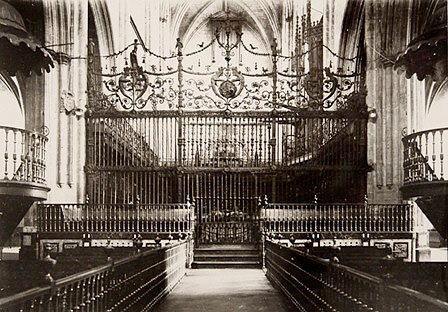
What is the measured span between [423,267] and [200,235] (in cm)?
985

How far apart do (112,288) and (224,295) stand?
11.5ft

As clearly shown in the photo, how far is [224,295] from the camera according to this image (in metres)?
8.89

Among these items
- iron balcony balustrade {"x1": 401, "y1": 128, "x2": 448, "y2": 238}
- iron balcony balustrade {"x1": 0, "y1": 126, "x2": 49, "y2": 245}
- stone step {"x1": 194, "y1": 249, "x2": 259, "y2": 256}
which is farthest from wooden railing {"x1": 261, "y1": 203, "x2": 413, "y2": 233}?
iron balcony balustrade {"x1": 0, "y1": 126, "x2": 49, "y2": 245}

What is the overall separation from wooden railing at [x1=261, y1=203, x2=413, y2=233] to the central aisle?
4.87ft

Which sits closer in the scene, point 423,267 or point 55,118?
point 423,267

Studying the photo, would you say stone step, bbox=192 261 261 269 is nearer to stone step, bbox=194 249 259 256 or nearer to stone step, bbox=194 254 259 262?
stone step, bbox=194 254 259 262

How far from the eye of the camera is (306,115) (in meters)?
14.5

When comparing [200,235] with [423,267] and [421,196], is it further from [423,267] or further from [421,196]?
[423,267]

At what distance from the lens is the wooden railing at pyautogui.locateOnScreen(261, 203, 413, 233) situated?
1295cm

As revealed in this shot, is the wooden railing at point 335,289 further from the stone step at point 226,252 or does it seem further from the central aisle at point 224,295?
the stone step at point 226,252

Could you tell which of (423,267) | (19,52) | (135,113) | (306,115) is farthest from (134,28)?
(423,267)

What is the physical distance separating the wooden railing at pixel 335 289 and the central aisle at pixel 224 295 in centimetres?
27

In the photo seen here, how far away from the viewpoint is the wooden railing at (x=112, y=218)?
12805mm

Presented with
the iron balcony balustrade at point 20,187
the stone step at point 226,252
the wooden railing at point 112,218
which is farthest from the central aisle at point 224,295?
the iron balcony balustrade at point 20,187
